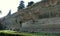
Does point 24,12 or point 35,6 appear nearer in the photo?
point 35,6

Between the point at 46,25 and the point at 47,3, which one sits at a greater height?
the point at 47,3

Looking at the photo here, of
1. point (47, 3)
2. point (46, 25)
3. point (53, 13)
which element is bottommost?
point (46, 25)

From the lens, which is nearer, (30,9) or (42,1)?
(42,1)

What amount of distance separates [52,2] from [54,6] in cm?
156

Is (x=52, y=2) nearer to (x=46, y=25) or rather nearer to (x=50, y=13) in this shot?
(x=50, y=13)

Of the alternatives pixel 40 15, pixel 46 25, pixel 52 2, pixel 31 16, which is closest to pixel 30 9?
pixel 31 16

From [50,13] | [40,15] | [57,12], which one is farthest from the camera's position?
[40,15]

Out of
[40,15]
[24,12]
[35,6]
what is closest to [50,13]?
[40,15]

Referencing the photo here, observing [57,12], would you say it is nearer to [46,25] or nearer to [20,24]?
[46,25]

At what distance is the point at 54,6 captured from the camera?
78.7 feet

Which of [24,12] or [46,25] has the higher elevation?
[24,12]

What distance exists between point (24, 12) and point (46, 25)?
10.7m

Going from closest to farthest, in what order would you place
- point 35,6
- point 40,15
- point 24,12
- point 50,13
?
1. point 50,13
2. point 40,15
3. point 35,6
4. point 24,12

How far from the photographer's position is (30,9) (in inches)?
1195
